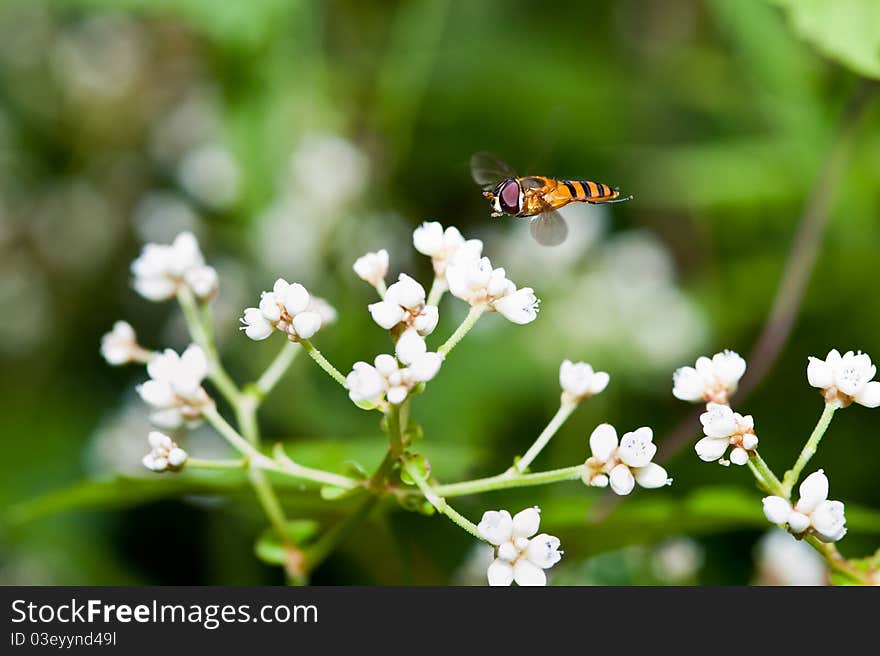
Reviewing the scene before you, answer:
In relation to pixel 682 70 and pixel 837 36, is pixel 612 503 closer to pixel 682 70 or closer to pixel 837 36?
pixel 837 36

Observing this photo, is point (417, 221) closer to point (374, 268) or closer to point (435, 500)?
point (374, 268)

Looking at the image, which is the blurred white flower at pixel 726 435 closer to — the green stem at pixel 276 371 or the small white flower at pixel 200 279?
the green stem at pixel 276 371

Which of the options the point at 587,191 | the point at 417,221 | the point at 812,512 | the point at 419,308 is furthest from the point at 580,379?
the point at 417,221

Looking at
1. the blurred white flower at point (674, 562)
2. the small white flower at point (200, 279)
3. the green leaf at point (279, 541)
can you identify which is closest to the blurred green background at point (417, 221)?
the blurred white flower at point (674, 562)

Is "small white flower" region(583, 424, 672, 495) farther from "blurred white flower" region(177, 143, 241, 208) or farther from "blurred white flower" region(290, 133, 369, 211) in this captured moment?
"blurred white flower" region(177, 143, 241, 208)

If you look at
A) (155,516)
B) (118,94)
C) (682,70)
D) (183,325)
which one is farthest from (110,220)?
(682,70)

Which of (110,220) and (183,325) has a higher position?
(110,220)

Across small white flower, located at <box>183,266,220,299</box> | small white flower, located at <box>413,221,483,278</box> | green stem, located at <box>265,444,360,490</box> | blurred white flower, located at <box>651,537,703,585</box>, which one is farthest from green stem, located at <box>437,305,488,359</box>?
blurred white flower, located at <box>651,537,703,585</box>
